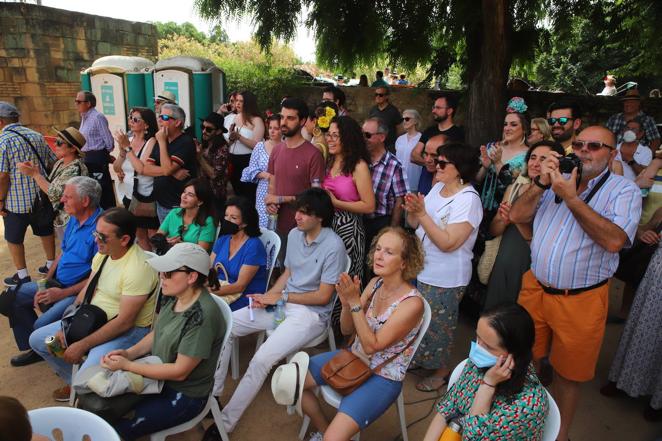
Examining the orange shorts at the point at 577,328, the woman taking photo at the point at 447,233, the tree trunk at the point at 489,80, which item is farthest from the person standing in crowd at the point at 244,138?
the orange shorts at the point at 577,328

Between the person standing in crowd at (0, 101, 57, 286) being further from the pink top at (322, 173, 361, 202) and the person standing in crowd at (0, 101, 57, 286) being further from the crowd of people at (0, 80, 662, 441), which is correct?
the pink top at (322, 173, 361, 202)

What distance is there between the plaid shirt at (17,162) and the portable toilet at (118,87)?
3828 millimetres

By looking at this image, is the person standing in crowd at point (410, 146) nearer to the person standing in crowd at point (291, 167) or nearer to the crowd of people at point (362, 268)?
the crowd of people at point (362, 268)

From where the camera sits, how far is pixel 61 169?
175 inches

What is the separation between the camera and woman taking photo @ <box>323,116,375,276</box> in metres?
3.59

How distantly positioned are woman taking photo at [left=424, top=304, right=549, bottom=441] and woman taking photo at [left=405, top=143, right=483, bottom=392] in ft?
3.41

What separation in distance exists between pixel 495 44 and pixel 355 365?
4369mm

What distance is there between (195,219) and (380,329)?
2.08m

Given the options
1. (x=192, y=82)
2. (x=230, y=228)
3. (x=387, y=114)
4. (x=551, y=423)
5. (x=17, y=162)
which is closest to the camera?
Result: (x=551, y=423)

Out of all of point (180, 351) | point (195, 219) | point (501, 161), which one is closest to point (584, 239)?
point (501, 161)

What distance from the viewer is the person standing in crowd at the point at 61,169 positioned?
429 cm

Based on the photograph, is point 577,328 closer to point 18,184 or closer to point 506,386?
point 506,386

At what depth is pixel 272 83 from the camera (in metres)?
9.55

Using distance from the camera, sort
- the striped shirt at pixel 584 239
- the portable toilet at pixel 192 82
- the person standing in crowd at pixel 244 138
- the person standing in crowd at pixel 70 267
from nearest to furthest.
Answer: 1. the striped shirt at pixel 584 239
2. the person standing in crowd at pixel 70 267
3. the person standing in crowd at pixel 244 138
4. the portable toilet at pixel 192 82
